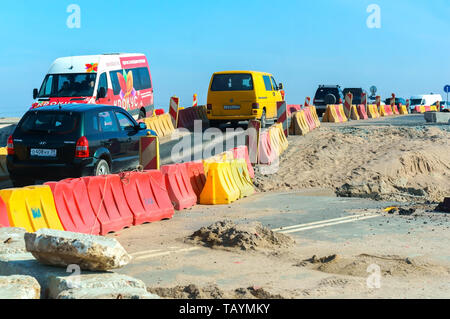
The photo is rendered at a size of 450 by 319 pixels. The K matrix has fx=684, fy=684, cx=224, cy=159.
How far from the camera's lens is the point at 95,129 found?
42.6 ft

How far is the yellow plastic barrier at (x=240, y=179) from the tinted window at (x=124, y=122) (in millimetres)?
2297

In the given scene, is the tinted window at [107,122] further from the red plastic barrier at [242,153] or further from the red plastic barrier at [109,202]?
the red plastic barrier at [242,153]

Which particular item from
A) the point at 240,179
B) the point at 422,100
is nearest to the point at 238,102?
the point at 240,179

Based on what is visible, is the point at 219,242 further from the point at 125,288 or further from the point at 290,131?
the point at 290,131

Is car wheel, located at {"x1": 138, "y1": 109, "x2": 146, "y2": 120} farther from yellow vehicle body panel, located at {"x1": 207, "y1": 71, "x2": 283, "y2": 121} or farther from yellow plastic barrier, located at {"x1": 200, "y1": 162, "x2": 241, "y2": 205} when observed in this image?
yellow plastic barrier, located at {"x1": 200, "y1": 162, "x2": 241, "y2": 205}

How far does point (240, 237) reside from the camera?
955 cm

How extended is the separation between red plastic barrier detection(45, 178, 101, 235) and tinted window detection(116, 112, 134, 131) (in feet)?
13.9

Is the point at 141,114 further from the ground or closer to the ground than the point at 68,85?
closer to the ground

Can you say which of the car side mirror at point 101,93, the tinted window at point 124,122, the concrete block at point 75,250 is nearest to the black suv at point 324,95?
the car side mirror at point 101,93

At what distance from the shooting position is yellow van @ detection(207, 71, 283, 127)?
26297 millimetres

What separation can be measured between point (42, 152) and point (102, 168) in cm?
115

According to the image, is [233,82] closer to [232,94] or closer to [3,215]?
[232,94]

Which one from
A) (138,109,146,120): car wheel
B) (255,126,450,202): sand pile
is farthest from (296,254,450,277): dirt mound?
(138,109,146,120): car wheel
